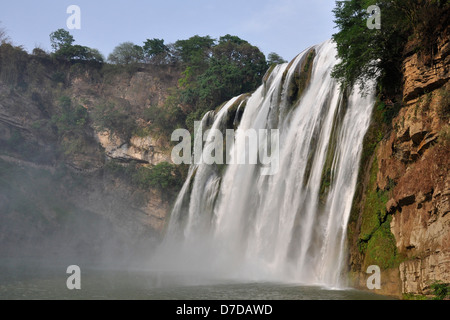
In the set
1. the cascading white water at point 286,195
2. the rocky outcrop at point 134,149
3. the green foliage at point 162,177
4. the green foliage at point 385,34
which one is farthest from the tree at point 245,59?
the green foliage at point 385,34

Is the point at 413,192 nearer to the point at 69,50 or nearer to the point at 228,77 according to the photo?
the point at 228,77

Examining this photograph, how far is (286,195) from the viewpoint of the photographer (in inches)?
729

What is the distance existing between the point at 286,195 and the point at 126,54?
112 feet

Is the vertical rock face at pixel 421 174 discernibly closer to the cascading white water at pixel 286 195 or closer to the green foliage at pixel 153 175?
the cascading white water at pixel 286 195

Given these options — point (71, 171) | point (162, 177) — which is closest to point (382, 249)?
point (162, 177)

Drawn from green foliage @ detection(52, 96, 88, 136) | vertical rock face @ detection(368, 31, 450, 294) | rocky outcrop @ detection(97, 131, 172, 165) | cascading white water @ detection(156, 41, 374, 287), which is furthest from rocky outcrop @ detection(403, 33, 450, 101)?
green foliage @ detection(52, 96, 88, 136)

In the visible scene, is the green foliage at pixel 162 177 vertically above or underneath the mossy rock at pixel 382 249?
above

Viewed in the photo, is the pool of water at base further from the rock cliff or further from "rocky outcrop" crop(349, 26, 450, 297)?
the rock cliff

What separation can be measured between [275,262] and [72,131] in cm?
2831

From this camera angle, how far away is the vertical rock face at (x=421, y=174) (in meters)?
9.98

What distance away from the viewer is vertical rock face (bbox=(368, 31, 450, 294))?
393 inches

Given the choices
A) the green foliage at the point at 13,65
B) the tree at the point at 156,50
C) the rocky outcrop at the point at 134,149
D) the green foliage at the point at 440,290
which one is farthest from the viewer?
the tree at the point at 156,50

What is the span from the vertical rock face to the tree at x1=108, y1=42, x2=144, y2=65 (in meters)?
38.5

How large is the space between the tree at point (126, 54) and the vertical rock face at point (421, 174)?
38478 mm
